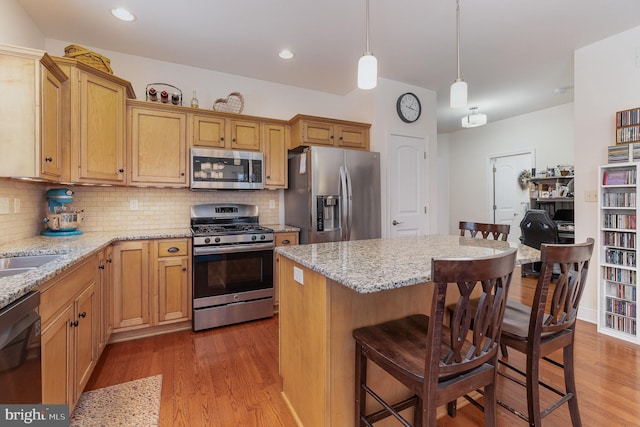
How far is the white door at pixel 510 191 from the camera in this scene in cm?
552

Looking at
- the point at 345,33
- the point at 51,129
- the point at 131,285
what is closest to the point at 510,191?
the point at 345,33

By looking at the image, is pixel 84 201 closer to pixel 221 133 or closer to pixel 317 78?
pixel 221 133

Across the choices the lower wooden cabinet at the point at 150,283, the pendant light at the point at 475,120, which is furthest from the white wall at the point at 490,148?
the lower wooden cabinet at the point at 150,283

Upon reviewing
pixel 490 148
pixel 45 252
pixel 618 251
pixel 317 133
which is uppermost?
pixel 490 148

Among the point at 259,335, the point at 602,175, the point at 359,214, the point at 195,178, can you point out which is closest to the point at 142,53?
the point at 195,178

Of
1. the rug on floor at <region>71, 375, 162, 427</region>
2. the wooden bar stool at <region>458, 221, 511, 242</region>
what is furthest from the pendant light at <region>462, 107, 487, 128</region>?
the rug on floor at <region>71, 375, 162, 427</region>

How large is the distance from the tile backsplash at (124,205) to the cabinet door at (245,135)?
58cm

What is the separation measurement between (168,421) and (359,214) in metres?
2.46

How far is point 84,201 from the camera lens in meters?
2.90

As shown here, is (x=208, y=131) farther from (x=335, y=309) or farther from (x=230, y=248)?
(x=335, y=309)

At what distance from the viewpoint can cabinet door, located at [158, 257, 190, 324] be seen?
2719 mm

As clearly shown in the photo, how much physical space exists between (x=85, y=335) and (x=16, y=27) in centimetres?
234

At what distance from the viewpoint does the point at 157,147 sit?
2.94 m

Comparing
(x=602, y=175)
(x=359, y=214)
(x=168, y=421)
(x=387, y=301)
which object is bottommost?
(x=168, y=421)
